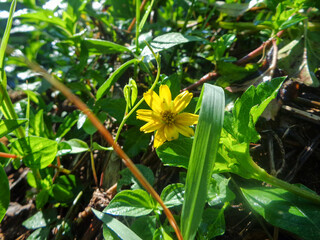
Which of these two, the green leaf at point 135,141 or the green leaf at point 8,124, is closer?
the green leaf at point 8,124

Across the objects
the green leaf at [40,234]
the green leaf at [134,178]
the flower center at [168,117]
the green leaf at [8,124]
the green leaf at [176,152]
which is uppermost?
the green leaf at [8,124]

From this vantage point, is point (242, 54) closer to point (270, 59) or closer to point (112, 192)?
point (270, 59)

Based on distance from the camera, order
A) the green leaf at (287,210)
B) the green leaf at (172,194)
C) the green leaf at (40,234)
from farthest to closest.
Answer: the green leaf at (40,234) < the green leaf at (172,194) < the green leaf at (287,210)

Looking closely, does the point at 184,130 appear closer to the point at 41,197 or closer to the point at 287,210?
the point at 287,210

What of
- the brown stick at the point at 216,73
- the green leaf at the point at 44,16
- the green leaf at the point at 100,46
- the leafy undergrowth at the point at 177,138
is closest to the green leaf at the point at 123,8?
the leafy undergrowth at the point at 177,138

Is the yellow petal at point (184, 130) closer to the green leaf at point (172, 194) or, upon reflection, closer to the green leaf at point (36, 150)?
the green leaf at point (172, 194)

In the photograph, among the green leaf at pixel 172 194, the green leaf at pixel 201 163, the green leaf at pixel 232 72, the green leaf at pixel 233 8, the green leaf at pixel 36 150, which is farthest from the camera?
the green leaf at pixel 233 8

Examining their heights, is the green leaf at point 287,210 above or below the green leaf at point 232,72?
below

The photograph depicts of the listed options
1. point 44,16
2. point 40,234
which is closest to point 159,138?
point 40,234
